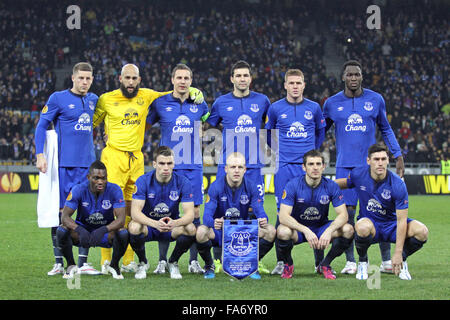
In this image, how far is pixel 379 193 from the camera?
22.1 feet

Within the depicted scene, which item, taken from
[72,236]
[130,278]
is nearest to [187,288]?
[130,278]

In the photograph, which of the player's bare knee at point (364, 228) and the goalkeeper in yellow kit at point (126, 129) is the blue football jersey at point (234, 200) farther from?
the goalkeeper in yellow kit at point (126, 129)

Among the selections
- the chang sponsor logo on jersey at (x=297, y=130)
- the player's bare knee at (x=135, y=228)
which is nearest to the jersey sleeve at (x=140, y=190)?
the player's bare knee at (x=135, y=228)

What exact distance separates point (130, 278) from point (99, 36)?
2375cm

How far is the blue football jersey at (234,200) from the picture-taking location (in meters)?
6.70

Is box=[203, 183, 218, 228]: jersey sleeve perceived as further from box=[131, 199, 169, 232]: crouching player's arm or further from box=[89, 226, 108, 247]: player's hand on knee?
box=[89, 226, 108, 247]: player's hand on knee

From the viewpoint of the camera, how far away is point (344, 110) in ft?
24.8

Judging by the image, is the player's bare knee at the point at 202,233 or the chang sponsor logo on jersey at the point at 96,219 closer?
the player's bare knee at the point at 202,233

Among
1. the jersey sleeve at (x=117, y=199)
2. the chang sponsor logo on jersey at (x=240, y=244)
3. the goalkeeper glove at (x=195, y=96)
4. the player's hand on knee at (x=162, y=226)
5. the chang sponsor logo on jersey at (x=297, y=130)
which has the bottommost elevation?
the chang sponsor logo on jersey at (x=240, y=244)

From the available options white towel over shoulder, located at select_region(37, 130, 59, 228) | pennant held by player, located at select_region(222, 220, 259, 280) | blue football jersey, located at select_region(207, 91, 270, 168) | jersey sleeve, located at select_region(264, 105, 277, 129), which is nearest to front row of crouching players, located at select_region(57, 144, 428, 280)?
pennant held by player, located at select_region(222, 220, 259, 280)

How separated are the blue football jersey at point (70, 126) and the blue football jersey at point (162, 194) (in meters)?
0.93

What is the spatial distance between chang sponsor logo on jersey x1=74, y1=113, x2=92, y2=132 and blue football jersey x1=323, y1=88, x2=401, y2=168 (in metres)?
2.75

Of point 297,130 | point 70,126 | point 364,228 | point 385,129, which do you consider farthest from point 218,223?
point 385,129

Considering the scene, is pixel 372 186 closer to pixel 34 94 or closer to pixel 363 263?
pixel 363 263
